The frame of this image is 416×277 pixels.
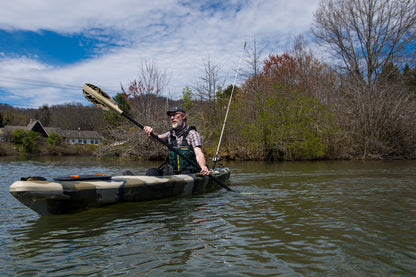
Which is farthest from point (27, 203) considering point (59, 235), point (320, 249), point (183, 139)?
point (320, 249)

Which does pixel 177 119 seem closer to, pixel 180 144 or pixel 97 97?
pixel 180 144

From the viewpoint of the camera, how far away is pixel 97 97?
5.85 m

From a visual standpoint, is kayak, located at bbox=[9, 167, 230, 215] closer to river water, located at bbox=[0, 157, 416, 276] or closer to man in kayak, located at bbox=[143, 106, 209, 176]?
river water, located at bbox=[0, 157, 416, 276]

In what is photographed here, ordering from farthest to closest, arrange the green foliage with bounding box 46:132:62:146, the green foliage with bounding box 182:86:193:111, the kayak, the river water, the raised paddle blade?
the green foliage with bounding box 46:132:62:146, the green foliage with bounding box 182:86:193:111, the raised paddle blade, the kayak, the river water

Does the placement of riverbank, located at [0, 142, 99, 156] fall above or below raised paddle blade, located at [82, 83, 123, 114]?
below

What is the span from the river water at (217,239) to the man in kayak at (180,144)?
0.78 meters

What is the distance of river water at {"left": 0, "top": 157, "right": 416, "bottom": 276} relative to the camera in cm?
252

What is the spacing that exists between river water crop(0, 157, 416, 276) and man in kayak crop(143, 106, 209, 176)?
30.8 inches

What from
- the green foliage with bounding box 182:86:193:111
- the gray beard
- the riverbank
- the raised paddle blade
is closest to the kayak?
the gray beard

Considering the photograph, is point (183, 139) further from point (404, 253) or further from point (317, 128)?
point (317, 128)

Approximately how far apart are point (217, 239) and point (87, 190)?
6.48 ft

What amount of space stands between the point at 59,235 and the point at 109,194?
1.07 m

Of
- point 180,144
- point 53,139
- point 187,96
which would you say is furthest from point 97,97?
point 53,139

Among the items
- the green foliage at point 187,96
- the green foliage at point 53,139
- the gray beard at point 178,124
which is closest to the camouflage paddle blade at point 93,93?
the gray beard at point 178,124
